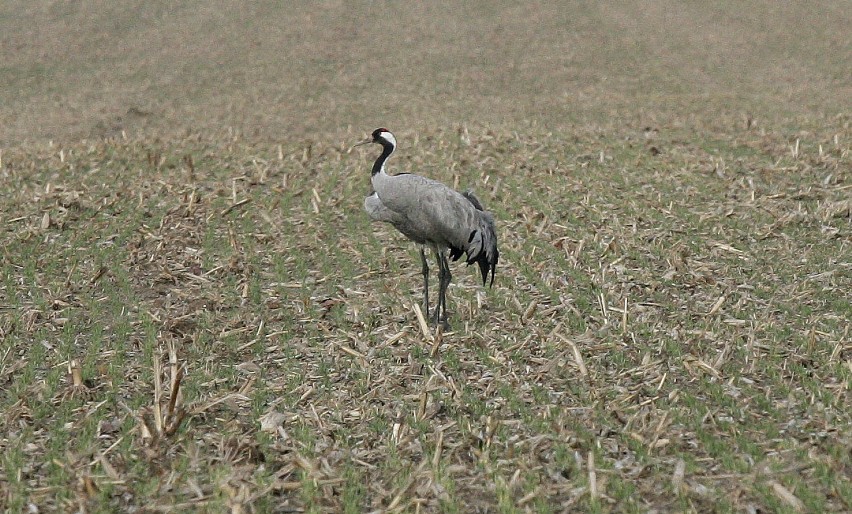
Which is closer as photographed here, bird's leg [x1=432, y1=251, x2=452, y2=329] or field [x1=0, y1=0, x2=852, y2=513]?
field [x1=0, y1=0, x2=852, y2=513]

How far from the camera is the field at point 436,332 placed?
647cm

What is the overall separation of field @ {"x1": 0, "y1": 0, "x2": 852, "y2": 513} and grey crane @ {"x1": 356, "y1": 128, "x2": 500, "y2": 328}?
843mm

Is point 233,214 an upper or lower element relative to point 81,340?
lower

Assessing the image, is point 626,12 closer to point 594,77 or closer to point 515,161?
point 594,77

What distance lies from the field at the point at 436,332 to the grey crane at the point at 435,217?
843 mm

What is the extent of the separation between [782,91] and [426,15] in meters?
21.7

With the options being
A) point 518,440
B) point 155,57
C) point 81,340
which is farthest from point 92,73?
point 518,440

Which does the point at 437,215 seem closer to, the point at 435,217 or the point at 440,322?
the point at 435,217

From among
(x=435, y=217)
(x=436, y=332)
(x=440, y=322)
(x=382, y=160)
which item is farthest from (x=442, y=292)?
(x=382, y=160)

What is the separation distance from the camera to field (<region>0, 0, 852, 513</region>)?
255 inches

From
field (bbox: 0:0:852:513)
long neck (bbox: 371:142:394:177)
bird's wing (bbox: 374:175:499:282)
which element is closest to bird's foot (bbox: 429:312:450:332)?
field (bbox: 0:0:852:513)

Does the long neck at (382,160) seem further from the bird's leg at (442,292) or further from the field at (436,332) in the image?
the field at (436,332)

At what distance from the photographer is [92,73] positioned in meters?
35.5

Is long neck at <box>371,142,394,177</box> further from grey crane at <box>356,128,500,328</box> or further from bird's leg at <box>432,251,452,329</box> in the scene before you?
bird's leg at <box>432,251,452,329</box>
